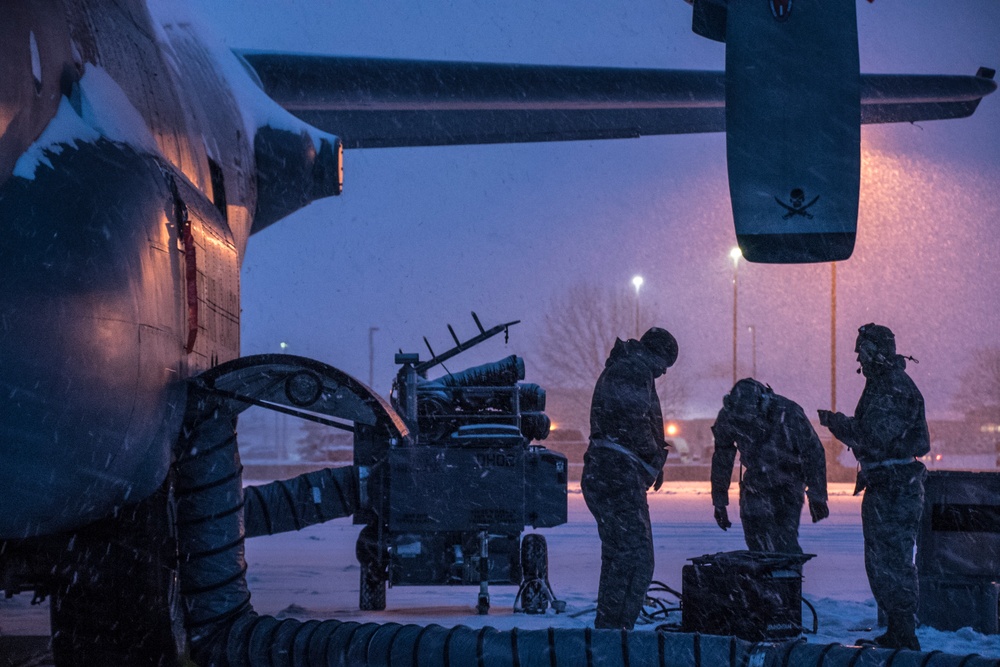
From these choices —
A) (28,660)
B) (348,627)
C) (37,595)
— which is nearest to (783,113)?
(348,627)

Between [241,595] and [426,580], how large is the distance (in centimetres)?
318

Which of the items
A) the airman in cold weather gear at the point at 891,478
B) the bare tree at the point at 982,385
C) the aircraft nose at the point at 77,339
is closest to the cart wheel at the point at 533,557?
the airman in cold weather gear at the point at 891,478

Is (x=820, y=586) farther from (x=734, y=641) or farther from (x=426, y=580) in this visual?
(x=734, y=641)

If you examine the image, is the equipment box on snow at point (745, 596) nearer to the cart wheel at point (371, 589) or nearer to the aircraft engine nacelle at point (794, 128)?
the cart wheel at point (371, 589)

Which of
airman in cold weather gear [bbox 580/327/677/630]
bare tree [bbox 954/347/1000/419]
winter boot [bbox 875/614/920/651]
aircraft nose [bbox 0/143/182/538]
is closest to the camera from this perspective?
aircraft nose [bbox 0/143/182/538]

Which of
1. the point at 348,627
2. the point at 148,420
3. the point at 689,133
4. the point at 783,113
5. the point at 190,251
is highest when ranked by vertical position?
the point at 689,133

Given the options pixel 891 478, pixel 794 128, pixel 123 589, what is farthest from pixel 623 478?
pixel 794 128

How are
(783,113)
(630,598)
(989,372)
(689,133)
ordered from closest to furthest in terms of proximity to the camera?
(783,113), (630,598), (689,133), (989,372)

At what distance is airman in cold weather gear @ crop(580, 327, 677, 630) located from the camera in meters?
6.18

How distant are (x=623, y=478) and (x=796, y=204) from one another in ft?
11.3

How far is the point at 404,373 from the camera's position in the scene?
823 centimetres

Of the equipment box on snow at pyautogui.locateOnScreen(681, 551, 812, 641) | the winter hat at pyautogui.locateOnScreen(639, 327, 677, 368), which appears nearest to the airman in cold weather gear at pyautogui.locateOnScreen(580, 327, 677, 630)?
the winter hat at pyautogui.locateOnScreen(639, 327, 677, 368)

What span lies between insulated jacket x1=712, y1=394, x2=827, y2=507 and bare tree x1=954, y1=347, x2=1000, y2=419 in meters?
51.8

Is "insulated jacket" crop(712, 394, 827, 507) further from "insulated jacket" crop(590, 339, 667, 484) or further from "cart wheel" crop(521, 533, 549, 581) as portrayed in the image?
"cart wheel" crop(521, 533, 549, 581)
